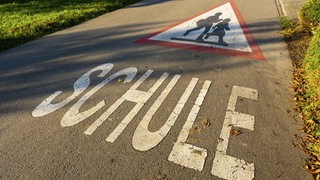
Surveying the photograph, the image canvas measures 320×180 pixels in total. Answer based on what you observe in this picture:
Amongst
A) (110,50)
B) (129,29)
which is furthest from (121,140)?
(129,29)

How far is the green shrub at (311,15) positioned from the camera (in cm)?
799

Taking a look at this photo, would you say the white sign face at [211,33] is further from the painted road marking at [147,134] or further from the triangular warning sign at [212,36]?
the painted road marking at [147,134]

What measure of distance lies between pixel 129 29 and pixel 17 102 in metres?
5.32

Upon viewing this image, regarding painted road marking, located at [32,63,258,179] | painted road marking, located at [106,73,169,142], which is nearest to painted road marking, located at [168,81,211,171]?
painted road marking, located at [32,63,258,179]

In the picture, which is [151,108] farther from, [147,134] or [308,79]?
[308,79]

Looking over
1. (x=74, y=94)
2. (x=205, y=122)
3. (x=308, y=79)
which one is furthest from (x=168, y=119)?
(x=308, y=79)

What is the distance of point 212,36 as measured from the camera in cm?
802

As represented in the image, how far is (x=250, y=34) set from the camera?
27.2ft

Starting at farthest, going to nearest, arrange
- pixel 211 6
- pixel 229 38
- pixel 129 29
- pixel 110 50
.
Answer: pixel 211 6 → pixel 129 29 → pixel 229 38 → pixel 110 50

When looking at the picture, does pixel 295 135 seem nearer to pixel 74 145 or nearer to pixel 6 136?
pixel 74 145

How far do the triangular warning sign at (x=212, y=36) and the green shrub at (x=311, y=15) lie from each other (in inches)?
72.8

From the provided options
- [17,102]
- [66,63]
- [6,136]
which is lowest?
[6,136]

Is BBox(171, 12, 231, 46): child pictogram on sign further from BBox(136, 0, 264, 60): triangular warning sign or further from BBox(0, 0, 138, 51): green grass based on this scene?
BBox(0, 0, 138, 51): green grass

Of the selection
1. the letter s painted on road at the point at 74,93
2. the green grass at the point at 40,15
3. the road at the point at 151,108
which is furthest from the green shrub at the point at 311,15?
the green grass at the point at 40,15
